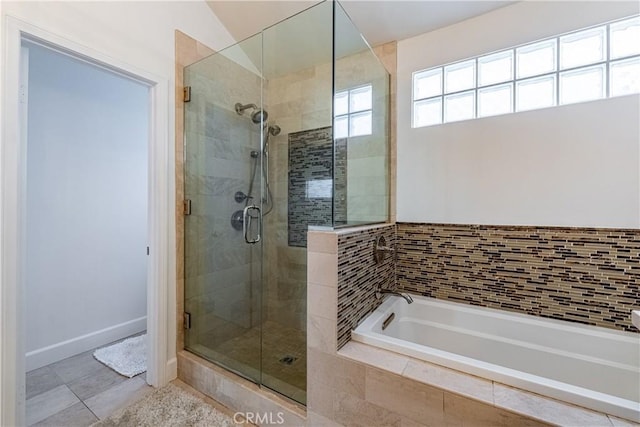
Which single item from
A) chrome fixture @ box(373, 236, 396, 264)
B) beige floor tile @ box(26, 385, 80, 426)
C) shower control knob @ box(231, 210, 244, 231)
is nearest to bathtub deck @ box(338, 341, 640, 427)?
chrome fixture @ box(373, 236, 396, 264)

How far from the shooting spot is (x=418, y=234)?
6.81ft

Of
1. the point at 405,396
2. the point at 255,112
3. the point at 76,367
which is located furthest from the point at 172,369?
the point at 255,112

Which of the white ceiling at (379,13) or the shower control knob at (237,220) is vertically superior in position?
the white ceiling at (379,13)

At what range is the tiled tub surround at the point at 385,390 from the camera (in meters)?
0.98

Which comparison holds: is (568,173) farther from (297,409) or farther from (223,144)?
(223,144)

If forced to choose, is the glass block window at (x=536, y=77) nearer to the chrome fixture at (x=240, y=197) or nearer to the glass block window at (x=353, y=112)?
the glass block window at (x=353, y=112)

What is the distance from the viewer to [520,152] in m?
1.72

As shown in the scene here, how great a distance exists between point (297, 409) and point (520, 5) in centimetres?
270

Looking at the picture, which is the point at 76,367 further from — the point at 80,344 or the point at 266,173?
the point at 266,173

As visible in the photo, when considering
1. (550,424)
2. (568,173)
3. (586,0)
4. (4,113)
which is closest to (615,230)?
(568,173)

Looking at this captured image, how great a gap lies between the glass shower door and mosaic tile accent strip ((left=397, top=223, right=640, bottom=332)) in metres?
1.17

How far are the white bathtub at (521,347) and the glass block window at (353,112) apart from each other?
3.81ft

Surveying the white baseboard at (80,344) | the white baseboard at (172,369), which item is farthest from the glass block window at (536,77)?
the white baseboard at (80,344)

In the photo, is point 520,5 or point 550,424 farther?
point 520,5
